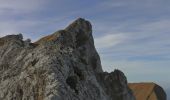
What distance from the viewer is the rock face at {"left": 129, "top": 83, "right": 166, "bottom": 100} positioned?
332ft

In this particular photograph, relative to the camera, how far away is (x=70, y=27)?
46.0 m

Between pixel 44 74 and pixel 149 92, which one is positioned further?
pixel 149 92

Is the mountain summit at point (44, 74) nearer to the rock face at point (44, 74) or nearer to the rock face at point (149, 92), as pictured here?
the rock face at point (44, 74)

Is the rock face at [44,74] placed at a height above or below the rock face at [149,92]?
above

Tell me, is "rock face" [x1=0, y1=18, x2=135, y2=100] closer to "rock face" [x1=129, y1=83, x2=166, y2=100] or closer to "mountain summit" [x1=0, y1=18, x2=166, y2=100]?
"mountain summit" [x1=0, y1=18, x2=166, y2=100]

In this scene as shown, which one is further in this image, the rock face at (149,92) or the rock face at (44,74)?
the rock face at (149,92)

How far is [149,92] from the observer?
102 meters

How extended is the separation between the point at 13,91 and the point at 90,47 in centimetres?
2576

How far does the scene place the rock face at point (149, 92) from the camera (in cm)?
10107

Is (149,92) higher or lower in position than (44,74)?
lower

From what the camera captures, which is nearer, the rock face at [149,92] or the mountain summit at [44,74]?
the mountain summit at [44,74]

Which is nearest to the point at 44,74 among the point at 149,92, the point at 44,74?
the point at 44,74

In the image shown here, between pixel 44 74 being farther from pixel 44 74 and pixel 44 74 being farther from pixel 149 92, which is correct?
pixel 149 92

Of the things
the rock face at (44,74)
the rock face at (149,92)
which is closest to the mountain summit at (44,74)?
the rock face at (44,74)
